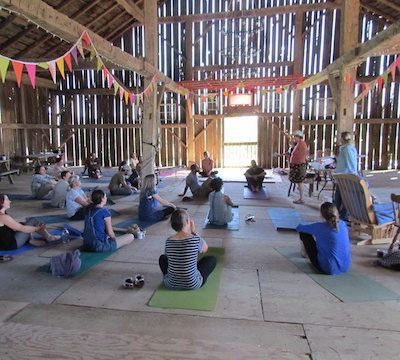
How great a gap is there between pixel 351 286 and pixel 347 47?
536 centimetres

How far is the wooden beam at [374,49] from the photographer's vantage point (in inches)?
201

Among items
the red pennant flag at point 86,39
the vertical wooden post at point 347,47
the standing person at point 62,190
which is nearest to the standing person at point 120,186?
the standing person at point 62,190

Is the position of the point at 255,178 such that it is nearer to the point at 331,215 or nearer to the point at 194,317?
the point at 331,215

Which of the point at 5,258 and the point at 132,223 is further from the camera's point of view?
the point at 132,223

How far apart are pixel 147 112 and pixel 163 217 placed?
10.0 feet

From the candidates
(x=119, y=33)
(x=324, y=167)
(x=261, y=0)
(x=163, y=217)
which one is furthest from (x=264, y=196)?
(x=119, y=33)

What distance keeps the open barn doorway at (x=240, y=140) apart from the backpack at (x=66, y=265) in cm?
1152

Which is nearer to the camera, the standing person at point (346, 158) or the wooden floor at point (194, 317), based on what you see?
the wooden floor at point (194, 317)

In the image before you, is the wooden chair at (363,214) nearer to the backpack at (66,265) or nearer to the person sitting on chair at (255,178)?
the backpack at (66,265)

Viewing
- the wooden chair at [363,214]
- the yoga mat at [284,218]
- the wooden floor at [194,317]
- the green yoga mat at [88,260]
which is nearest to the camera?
the wooden floor at [194,317]

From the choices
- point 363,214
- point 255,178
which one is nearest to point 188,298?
point 363,214

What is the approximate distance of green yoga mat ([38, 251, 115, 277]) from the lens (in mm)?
3984

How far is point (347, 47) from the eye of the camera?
23.4 ft

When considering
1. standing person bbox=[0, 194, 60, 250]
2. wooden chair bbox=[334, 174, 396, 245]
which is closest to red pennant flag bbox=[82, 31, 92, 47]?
standing person bbox=[0, 194, 60, 250]
